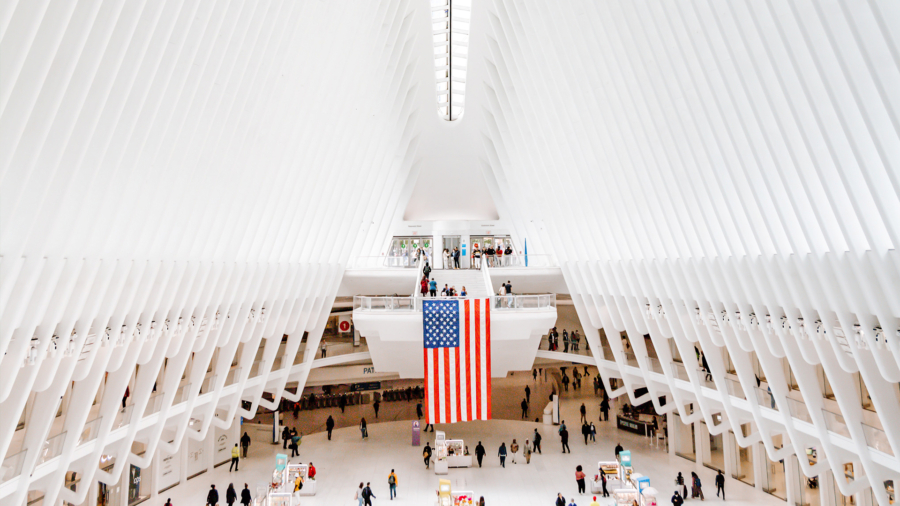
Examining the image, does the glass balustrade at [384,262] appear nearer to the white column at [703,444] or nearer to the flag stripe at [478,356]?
the flag stripe at [478,356]

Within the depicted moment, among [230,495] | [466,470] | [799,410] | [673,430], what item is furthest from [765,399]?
[230,495]

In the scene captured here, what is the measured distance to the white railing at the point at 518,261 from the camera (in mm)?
23719

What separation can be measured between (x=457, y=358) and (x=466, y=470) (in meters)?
5.18

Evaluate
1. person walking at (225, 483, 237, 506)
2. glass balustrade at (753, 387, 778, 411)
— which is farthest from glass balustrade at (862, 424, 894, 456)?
person walking at (225, 483, 237, 506)

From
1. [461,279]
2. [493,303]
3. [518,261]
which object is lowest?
[493,303]

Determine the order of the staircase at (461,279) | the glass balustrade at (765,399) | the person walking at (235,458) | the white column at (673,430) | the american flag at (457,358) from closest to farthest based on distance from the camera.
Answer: the glass balustrade at (765,399)
the american flag at (457,358)
the person walking at (235,458)
the white column at (673,430)
the staircase at (461,279)

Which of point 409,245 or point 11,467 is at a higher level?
point 409,245

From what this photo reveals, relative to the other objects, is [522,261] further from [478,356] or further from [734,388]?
[734,388]

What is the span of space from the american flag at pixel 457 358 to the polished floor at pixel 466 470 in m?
2.81

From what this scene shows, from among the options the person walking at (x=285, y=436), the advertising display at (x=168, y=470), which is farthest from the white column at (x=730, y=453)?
the advertising display at (x=168, y=470)

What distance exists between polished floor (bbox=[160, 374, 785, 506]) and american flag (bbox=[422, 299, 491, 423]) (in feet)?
9.21

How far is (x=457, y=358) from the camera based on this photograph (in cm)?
1670

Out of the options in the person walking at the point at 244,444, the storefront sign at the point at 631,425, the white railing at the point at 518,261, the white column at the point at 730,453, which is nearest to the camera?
the white column at the point at 730,453

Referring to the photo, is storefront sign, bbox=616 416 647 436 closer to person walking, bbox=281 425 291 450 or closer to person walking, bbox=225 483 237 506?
person walking, bbox=281 425 291 450
